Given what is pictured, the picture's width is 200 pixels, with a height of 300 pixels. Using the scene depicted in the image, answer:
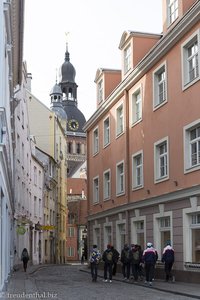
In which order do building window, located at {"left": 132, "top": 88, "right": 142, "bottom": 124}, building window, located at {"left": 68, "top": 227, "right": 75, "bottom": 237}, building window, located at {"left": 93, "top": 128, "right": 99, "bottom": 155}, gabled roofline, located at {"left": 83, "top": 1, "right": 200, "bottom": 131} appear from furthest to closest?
building window, located at {"left": 68, "top": 227, "right": 75, "bottom": 237}, building window, located at {"left": 93, "top": 128, "right": 99, "bottom": 155}, building window, located at {"left": 132, "top": 88, "right": 142, "bottom": 124}, gabled roofline, located at {"left": 83, "top": 1, "right": 200, "bottom": 131}

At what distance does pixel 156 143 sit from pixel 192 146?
12.1 ft

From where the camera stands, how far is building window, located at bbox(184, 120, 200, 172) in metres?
21.5

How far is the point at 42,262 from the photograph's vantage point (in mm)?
55938

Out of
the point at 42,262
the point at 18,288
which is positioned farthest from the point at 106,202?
the point at 42,262

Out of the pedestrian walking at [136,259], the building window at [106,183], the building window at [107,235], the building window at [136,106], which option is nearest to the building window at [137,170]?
the building window at [136,106]

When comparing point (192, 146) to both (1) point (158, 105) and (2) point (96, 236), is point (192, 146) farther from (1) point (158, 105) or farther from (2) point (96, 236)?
(2) point (96, 236)

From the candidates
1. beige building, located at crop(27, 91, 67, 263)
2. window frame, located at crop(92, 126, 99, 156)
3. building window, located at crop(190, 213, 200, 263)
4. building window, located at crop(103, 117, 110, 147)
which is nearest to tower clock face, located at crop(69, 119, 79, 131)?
beige building, located at crop(27, 91, 67, 263)

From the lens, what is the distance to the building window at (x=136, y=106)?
28867mm

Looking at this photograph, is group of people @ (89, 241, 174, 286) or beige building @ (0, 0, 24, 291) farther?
group of people @ (89, 241, 174, 286)

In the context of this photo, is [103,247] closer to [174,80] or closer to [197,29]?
[174,80]

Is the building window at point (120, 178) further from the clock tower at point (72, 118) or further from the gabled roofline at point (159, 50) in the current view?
the clock tower at point (72, 118)

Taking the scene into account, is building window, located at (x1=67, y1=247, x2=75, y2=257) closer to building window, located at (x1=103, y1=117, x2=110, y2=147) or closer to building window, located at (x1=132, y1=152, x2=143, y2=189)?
building window, located at (x1=103, y1=117, x2=110, y2=147)

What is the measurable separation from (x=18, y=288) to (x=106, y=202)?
1397 centimetres

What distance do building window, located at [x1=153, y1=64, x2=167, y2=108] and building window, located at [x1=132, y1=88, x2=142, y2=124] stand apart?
99.7 inches
